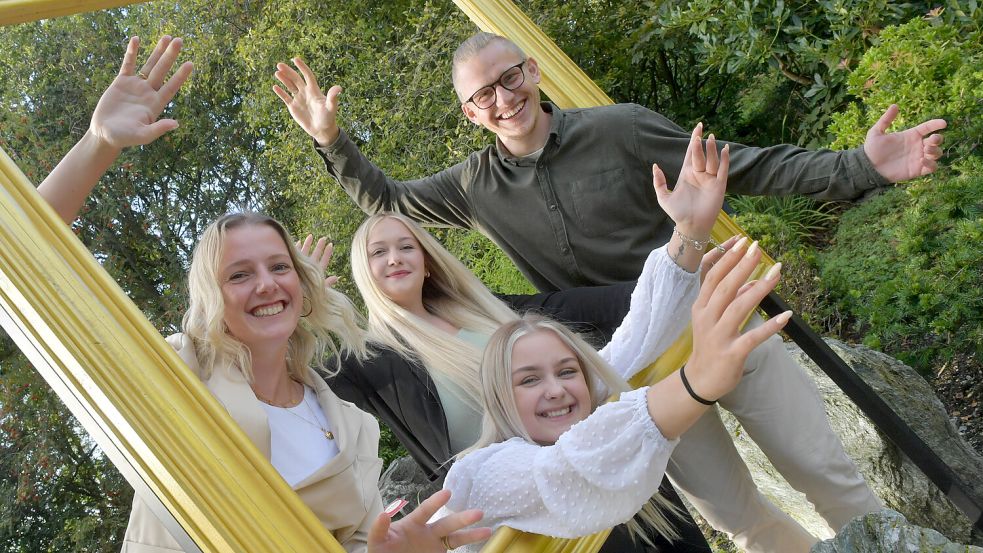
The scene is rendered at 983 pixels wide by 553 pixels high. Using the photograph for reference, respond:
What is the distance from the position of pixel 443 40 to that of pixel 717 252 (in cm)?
242

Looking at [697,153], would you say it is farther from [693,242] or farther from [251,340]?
[251,340]

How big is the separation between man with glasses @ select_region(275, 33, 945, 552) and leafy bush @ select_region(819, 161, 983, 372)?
803 mm

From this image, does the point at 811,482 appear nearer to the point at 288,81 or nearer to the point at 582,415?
the point at 582,415

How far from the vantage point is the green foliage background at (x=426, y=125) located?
2.35m

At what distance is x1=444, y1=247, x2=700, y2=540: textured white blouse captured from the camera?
2.81ft

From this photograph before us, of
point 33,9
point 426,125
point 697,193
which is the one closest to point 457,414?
point 697,193

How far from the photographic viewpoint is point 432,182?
1.70 m

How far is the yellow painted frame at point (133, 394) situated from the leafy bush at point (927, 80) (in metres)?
1.93

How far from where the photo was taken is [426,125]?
3.44 m

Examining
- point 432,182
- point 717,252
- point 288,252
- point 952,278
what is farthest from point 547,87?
point 952,278

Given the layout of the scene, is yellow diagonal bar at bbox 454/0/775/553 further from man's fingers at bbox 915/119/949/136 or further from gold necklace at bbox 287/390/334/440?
gold necklace at bbox 287/390/334/440

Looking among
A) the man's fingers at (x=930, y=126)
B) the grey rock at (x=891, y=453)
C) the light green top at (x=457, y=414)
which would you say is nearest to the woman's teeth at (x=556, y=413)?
the light green top at (x=457, y=414)

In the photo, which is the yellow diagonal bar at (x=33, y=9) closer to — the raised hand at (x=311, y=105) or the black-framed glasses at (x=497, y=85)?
the raised hand at (x=311, y=105)

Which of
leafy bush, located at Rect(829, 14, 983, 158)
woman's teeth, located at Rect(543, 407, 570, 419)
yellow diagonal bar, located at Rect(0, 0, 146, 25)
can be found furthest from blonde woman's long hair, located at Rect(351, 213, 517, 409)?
leafy bush, located at Rect(829, 14, 983, 158)
